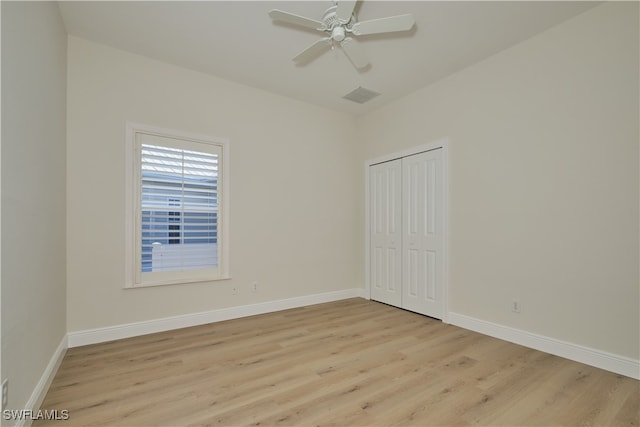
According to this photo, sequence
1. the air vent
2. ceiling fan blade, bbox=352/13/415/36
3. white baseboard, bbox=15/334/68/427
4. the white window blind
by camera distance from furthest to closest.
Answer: the air vent
the white window blind
ceiling fan blade, bbox=352/13/415/36
white baseboard, bbox=15/334/68/427

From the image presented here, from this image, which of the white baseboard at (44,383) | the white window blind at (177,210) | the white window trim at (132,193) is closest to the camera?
the white baseboard at (44,383)

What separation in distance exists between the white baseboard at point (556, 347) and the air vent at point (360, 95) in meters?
3.08

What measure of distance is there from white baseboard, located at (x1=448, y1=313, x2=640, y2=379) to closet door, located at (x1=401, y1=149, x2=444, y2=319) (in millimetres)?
408

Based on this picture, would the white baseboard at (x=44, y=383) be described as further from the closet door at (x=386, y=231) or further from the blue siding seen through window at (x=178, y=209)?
the closet door at (x=386, y=231)

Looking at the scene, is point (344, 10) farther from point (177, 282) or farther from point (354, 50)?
point (177, 282)

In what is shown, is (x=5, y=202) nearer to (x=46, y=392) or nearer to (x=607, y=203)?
(x=46, y=392)

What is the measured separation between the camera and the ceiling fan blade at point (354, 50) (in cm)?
259

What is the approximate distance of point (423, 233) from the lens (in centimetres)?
407

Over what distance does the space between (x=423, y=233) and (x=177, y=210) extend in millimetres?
3068

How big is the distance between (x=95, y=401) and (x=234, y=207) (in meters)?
2.37

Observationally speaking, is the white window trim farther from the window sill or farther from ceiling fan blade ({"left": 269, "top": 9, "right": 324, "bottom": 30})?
ceiling fan blade ({"left": 269, "top": 9, "right": 324, "bottom": 30})

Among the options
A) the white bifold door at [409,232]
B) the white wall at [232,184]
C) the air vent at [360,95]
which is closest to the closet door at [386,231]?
the white bifold door at [409,232]

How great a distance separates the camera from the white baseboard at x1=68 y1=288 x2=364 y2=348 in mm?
3082

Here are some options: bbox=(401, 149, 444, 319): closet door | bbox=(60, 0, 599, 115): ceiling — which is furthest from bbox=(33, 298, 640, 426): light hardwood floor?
bbox=(60, 0, 599, 115): ceiling
